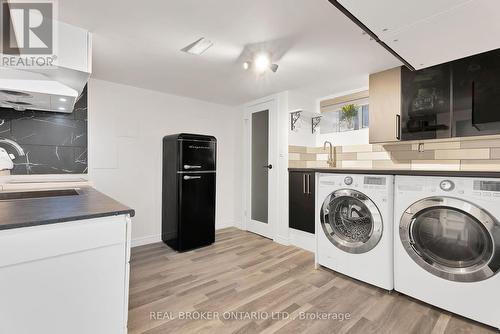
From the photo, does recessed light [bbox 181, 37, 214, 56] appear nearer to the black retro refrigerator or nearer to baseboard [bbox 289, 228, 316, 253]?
the black retro refrigerator

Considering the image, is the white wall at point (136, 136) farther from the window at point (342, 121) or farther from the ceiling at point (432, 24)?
the ceiling at point (432, 24)

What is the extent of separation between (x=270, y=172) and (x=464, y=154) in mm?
2155

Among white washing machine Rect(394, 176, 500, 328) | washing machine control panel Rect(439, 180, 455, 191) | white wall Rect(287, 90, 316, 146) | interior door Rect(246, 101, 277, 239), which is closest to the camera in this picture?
white washing machine Rect(394, 176, 500, 328)

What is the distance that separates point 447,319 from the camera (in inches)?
64.0

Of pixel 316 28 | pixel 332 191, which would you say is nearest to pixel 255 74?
pixel 316 28


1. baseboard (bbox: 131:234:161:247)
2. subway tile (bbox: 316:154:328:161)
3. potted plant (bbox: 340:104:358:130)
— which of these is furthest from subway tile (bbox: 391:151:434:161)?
baseboard (bbox: 131:234:161:247)

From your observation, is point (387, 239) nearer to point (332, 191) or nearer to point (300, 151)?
point (332, 191)

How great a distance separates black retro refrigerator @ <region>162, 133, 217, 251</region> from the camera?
2.87 metres

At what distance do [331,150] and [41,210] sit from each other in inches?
126

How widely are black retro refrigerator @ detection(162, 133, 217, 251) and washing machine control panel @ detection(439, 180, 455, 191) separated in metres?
2.40

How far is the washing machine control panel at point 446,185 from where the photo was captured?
162cm

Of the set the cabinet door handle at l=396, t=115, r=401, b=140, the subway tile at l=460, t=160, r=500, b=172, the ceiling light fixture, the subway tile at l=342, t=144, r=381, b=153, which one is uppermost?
the ceiling light fixture

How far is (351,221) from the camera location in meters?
2.21

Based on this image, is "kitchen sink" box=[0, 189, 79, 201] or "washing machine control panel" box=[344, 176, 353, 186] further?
"washing machine control panel" box=[344, 176, 353, 186]
